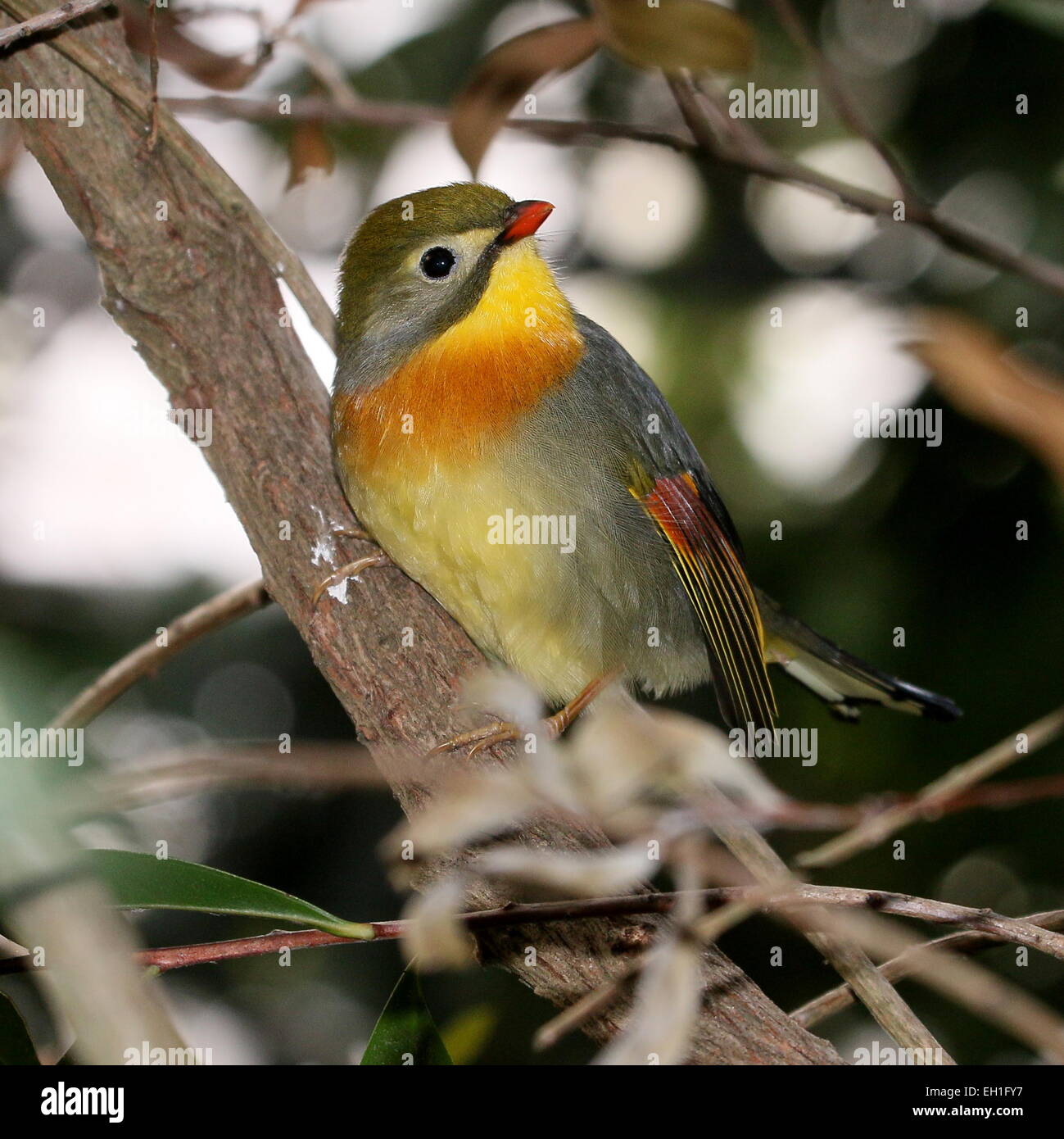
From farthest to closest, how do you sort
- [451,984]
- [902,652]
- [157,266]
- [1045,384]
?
[451,984], [902,652], [157,266], [1045,384]

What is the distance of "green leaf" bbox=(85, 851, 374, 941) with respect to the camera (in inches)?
72.2

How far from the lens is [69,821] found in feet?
4.33

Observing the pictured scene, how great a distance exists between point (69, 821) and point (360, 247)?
233cm

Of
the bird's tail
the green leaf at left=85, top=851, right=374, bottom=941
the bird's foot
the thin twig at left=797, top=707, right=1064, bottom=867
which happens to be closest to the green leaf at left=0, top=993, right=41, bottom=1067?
the green leaf at left=85, top=851, right=374, bottom=941

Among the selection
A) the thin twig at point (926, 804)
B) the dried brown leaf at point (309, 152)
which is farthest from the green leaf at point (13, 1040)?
the dried brown leaf at point (309, 152)

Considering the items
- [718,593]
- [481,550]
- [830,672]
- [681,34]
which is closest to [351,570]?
[481,550]

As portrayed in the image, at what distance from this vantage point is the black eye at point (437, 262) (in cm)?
319

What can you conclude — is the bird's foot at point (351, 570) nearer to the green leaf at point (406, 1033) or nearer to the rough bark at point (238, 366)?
the rough bark at point (238, 366)

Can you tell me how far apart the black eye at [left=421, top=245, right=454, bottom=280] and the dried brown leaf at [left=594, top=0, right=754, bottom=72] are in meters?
1.07

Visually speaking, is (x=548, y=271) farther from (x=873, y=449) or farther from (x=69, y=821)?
(x=69, y=821)

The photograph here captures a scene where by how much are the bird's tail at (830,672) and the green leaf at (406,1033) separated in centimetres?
189

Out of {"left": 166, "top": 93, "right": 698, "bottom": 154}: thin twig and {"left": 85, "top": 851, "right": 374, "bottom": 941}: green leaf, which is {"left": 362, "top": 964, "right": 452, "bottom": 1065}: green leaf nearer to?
{"left": 85, "top": 851, "right": 374, "bottom": 941}: green leaf

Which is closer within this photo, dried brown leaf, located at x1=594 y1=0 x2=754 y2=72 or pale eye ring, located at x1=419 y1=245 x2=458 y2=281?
dried brown leaf, located at x1=594 y1=0 x2=754 y2=72
